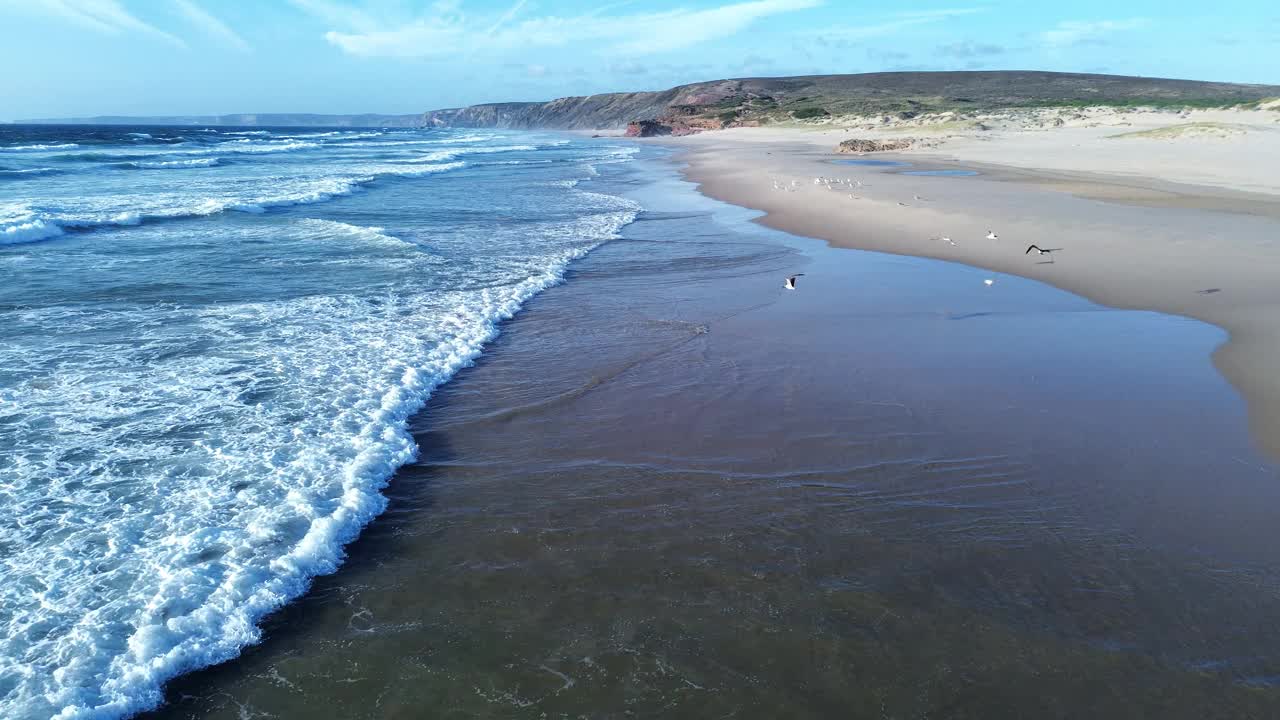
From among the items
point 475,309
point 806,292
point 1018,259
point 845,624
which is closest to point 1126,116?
point 1018,259

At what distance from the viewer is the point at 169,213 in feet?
61.8

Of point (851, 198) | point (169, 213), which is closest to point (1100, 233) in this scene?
point (851, 198)

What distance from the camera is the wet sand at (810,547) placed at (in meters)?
3.38

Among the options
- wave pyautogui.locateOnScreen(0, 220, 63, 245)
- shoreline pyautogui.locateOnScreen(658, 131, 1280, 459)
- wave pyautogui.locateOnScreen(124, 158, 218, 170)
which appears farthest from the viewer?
wave pyautogui.locateOnScreen(124, 158, 218, 170)

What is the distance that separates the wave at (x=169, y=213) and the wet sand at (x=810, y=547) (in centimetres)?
1388

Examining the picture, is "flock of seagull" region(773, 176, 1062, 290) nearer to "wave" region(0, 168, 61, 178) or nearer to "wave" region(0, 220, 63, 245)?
"wave" region(0, 220, 63, 245)

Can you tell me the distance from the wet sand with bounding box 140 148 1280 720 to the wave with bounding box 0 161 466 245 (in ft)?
45.5

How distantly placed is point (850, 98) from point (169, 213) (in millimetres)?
91308

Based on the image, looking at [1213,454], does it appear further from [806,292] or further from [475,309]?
[475,309]

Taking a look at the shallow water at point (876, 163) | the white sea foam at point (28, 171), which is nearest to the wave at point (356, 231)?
the shallow water at point (876, 163)

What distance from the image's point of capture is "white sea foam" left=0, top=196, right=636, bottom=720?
371 centimetres

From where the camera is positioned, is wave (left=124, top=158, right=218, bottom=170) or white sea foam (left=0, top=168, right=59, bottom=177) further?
wave (left=124, top=158, right=218, bottom=170)

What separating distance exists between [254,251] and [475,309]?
6474 mm


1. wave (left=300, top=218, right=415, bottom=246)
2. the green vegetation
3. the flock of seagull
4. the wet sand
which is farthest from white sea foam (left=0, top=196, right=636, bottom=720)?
the green vegetation
